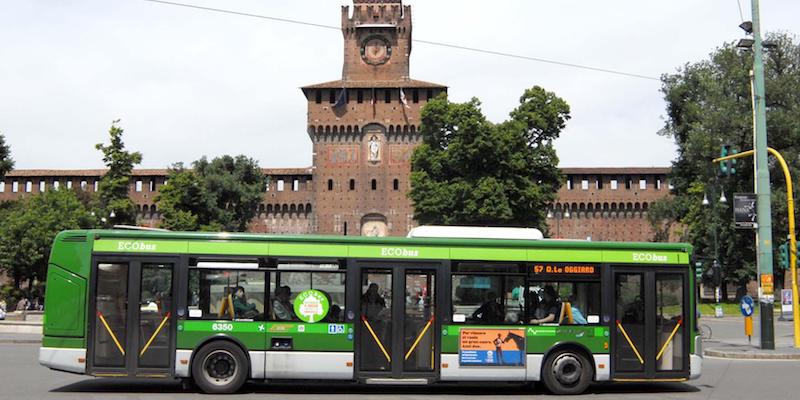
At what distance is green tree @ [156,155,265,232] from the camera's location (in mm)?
54750

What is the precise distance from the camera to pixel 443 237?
12.1 m

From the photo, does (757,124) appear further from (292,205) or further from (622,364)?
(292,205)

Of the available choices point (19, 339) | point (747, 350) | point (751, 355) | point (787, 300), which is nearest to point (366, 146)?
point (19, 339)

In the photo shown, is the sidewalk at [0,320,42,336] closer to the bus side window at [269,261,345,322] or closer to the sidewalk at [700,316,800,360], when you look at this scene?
the bus side window at [269,261,345,322]

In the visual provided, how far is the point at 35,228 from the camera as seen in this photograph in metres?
50.6

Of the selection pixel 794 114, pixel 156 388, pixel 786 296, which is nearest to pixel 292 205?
pixel 794 114

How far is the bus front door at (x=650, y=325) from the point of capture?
1214cm

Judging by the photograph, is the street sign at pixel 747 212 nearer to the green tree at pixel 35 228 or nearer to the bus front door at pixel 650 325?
the bus front door at pixel 650 325

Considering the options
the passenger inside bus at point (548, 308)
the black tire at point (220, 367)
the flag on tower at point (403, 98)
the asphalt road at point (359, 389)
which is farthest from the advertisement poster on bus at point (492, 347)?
the flag on tower at point (403, 98)

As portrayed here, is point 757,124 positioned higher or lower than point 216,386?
higher

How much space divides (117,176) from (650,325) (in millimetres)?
43962

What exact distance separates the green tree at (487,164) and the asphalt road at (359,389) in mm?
27633

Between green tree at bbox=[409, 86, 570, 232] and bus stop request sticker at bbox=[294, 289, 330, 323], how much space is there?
97.2ft

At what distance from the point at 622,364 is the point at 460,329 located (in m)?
2.45
